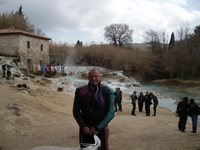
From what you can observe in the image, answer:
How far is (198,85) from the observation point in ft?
99.3

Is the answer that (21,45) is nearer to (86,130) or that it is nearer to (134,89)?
(134,89)

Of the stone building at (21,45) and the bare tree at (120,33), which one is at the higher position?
the bare tree at (120,33)

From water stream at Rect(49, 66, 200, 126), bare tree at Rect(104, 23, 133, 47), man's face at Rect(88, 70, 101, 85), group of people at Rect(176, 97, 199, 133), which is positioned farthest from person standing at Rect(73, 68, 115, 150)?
bare tree at Rect(104, 23, 133, 47)

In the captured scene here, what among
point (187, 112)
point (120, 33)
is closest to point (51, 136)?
point (187, 112)

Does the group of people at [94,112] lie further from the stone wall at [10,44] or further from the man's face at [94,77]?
the stone wall at [10,44]

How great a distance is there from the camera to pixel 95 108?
2.62 meters

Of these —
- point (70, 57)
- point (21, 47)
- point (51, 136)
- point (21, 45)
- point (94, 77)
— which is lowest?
point (51, 136)

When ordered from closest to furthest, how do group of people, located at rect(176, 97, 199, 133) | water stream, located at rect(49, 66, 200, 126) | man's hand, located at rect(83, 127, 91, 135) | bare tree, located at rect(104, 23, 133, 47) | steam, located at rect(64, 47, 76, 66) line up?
man's hand, located at rect(83, 127, 91, 135) < group of people, located at rect(176, 97, 199, 133) < water stream, located at rect(49, 66, 200, 126) < steam, located at rect(64, 47, 76, 66) < bare tree, located at rect(104, 23, 133, 47)

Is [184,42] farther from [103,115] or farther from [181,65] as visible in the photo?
[103,115]

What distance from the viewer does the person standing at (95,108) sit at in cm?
257

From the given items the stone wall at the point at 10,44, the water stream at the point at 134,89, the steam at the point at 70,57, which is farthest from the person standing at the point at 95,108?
the steam at the point at 70,57

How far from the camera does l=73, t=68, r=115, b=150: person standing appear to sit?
257 centimetres

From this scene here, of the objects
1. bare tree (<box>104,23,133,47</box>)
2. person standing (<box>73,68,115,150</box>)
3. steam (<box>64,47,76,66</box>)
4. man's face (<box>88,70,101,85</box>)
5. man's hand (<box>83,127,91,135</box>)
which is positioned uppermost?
bare tree (<box>104,23,133,47</box>)

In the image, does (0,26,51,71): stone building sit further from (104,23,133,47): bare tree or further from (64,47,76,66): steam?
(104,23,133,47): bare tree
